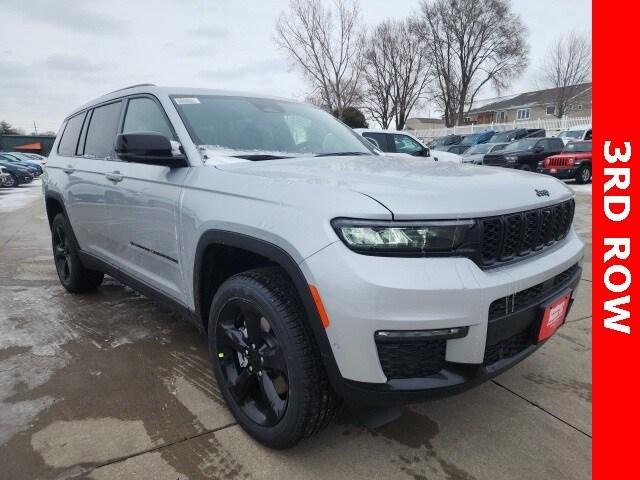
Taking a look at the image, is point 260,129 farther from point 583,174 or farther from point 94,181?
point 583,174

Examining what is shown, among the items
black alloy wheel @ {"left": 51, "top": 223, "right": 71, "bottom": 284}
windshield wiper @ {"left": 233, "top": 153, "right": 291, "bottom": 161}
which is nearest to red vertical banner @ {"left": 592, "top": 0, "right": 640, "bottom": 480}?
windshield wiper @ {"left": 233, "top": 153, "right": 291, "bottom": 161}

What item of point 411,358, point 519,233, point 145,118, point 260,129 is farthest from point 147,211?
point 519,233

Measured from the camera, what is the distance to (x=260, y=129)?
9.46 feet

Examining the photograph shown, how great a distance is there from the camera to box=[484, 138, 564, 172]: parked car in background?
1606cm

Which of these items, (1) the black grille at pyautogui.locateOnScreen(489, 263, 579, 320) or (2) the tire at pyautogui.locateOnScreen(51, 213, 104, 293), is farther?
(2) the tire at pyautogui.locateOnScreen(51, 213, 104, 293)

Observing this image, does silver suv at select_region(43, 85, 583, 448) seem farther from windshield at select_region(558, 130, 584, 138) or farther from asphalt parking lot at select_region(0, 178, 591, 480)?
windshield at select_region(558, 130, 584, 138)

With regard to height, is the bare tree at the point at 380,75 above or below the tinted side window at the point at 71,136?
above

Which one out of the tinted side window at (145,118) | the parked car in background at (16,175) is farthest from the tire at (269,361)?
the parked car in background at (16,175)

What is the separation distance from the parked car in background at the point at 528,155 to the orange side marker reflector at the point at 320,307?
51.4 ft

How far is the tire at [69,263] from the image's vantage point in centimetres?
412

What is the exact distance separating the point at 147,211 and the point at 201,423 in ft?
4.17

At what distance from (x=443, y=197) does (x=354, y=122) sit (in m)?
39.9

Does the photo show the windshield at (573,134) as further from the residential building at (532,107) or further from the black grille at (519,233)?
the residential building at (532,107)

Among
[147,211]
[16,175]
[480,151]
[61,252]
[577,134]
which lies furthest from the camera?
[16,175]
